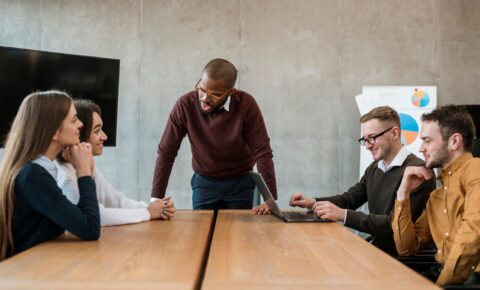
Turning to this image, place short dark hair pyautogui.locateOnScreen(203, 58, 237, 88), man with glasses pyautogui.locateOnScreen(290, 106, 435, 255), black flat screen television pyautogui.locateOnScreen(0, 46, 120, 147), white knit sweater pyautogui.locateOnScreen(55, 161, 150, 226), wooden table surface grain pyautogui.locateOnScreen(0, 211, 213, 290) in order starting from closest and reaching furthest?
1. wooden table surface grain pyautogui.locateOnScreen(0, 211, 213, 290)
2. white knit sweater pyautogui.locateOnScreen(55, 161, 150, 226)
3. man with glasses pyautogui.locateOnScreen(290, 106, 435, 255)
4. short dark hair pyautogui.locateOnScreen(203, 58, 237, 88)
5. black flat screen television pyautogui.locateOnScreen(0, 46, 120, 147)

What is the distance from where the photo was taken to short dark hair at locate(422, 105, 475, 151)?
86.1 inches

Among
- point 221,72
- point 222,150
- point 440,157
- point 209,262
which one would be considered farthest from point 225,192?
point 209,262

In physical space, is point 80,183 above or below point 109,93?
below

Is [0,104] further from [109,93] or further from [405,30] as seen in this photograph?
[405,30]

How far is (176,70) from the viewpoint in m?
5.51

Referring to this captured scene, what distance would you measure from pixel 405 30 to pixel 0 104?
3.94 metres

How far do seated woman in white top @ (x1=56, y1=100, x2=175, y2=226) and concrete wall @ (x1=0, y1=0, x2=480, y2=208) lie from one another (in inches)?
110

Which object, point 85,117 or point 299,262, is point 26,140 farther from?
point 299,262

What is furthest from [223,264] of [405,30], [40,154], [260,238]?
[405,30]

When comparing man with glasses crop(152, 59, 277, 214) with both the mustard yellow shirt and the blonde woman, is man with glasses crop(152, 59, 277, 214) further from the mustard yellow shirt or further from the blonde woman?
the blonde woman

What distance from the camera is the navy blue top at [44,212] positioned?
5.93ft

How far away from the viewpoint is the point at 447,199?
2160 mm

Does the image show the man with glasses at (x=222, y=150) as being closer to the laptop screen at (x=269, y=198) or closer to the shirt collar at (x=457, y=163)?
the laptop screen at (x=269, y=198)

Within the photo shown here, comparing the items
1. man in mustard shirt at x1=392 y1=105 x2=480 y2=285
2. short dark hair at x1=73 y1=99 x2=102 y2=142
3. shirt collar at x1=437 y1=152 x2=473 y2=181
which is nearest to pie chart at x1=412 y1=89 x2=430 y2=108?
man in mustard shirt at x1=392 y1=105 x2=480 y2=285
